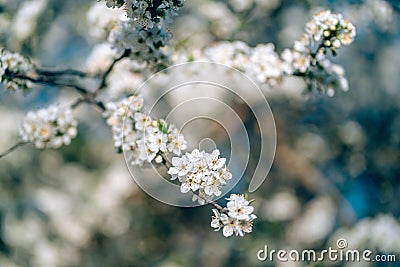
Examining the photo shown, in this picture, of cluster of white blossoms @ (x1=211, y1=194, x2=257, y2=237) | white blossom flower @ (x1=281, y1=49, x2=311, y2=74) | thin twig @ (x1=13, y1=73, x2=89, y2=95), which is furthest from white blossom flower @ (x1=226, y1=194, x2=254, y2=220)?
thin twig @ (x1=13, y1=73, x2=89, y2=95)

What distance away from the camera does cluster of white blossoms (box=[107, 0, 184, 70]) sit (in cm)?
102

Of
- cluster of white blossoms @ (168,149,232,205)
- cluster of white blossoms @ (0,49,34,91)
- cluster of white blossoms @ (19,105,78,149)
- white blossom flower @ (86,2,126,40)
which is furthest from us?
white blossom flower @ (86,2,126,40)

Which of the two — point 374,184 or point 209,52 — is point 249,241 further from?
point 209,52

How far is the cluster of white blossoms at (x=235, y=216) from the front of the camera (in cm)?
100

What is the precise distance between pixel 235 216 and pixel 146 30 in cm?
50

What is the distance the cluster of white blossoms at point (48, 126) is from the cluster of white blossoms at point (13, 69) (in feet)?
0.27

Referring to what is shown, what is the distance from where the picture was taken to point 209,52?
1.53 metres

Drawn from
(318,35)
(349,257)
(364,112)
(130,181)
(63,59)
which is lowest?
(349,257)

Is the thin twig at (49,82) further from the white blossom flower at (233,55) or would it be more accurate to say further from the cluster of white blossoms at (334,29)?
the cluster of white blossoms at (334,29)

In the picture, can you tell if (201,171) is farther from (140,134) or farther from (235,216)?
(140,134)

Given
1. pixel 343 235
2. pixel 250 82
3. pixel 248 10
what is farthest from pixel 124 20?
pixel 343 235

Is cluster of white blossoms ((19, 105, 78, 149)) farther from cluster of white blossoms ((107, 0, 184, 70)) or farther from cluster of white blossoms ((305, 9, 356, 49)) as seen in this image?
cluster of white blossoms ((305, 9, 356, 49))

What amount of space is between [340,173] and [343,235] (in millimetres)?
538

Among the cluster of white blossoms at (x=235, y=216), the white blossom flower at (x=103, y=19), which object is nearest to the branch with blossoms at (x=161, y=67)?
the cluster of white blossoms at (x=235, y=216)
